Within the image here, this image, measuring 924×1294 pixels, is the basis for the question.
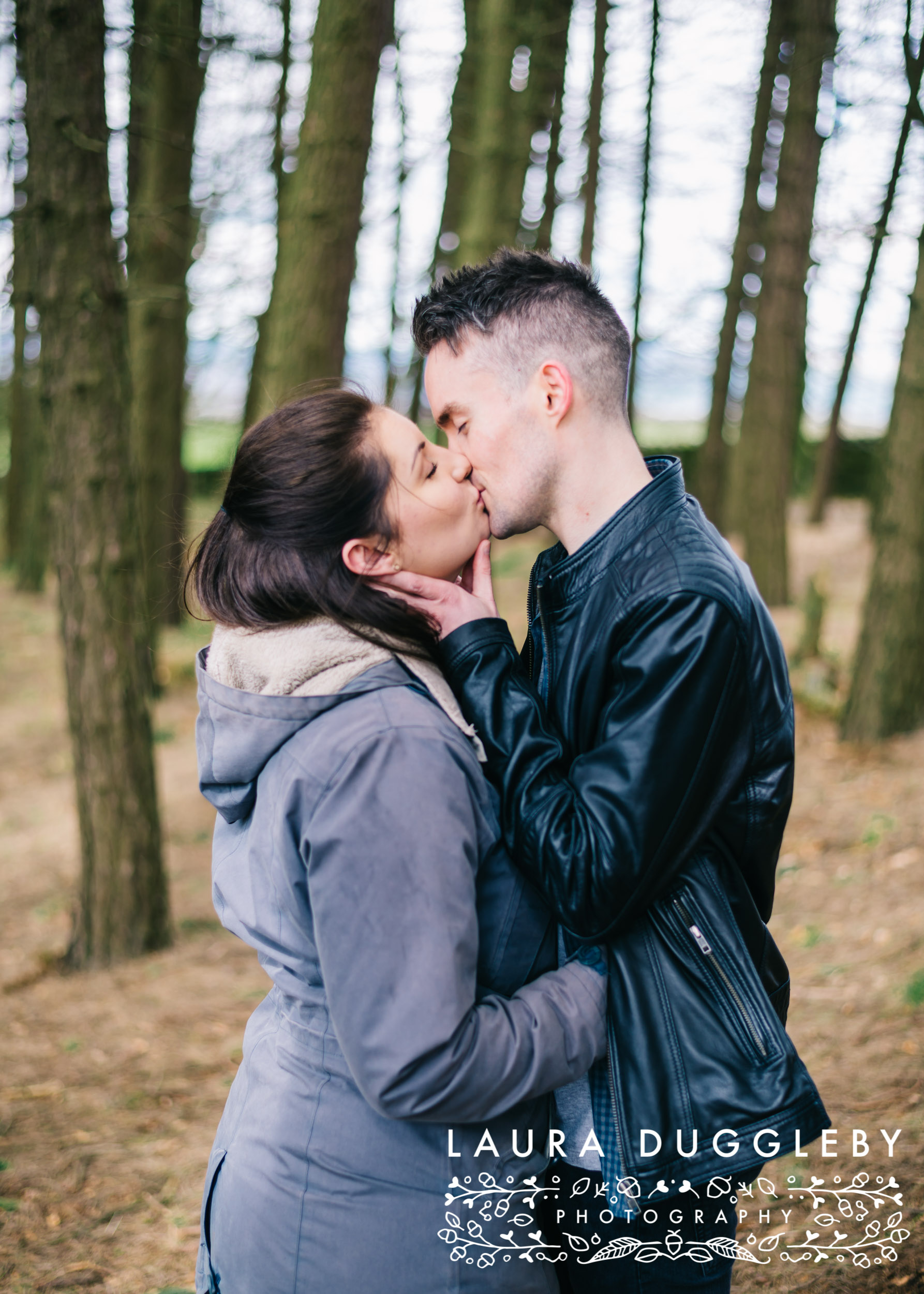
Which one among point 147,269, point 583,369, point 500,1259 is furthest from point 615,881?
point 147,269

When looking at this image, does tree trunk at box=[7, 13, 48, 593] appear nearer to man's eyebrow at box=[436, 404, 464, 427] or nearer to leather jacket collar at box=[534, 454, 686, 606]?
man's eyebrow at box=[436, 404, 464, 427]

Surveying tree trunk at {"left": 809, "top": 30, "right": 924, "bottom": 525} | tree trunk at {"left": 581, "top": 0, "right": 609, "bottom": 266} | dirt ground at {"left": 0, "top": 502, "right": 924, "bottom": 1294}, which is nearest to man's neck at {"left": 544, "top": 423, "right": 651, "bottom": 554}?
dirt ground at {"left": 0, "top": 502, "right": 924, "bottom": 1294}

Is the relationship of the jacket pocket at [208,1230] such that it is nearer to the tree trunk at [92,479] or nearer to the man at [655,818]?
the man at [655,818]

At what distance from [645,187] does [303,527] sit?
16222 millimetres

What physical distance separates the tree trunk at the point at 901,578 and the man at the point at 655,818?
522 cm

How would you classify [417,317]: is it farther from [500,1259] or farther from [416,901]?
[500,1259]

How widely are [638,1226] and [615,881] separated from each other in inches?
27.8

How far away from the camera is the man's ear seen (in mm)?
1952

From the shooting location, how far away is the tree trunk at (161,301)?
9.39m

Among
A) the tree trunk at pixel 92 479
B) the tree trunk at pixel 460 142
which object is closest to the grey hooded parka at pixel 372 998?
the tree trunk at pixel 92 479

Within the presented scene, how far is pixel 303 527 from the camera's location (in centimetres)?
162

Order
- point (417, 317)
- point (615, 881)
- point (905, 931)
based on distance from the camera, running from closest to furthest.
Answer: point (615, 881) < point (417, 317) < point (905, 931)

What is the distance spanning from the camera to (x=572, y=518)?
199 cm

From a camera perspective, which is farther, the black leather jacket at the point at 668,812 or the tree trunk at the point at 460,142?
the tree trunk at the point at 460,142
